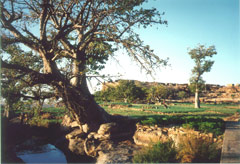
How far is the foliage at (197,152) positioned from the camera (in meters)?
5.73

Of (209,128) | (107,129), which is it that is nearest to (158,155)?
(209,128)

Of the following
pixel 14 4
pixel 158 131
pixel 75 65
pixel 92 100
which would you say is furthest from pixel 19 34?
pixel 158 131

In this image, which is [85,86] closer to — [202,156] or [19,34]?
[19,34]

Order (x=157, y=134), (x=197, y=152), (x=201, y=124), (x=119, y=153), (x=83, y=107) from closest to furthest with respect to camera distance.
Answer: (x=197, y=152), (x=119, y=153), (x=201, y=124), (x=157, y=134), (x=83, y=107)

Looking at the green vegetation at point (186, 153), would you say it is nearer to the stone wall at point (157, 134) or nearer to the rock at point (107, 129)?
the stone wall at point (157, 134)

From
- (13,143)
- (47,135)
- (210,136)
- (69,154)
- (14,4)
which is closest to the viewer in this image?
(210,136)

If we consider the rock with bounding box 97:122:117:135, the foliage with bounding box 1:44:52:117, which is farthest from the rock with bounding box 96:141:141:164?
the foliage with bounding box 1:44:52:117

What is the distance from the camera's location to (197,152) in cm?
586

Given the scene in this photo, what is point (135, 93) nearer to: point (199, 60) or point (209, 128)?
point (199, 60)

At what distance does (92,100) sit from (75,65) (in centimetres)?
222

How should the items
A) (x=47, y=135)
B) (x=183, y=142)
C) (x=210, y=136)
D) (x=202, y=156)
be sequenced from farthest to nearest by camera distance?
(x=47, y=135) → (x=210, y=136) → (x=183, y=142) → (x=202, y=156)

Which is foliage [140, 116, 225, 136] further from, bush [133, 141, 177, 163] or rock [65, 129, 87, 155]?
rock [65, 129, 87, 155]

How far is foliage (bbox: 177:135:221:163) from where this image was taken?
5734mm

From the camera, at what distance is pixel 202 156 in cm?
579
